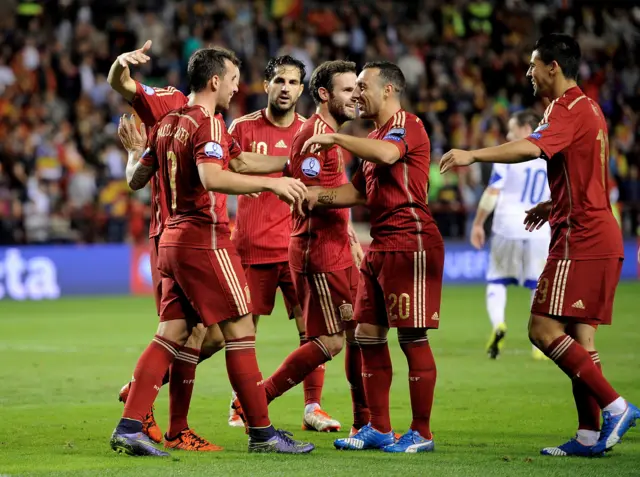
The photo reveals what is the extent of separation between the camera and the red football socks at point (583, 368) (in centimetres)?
635

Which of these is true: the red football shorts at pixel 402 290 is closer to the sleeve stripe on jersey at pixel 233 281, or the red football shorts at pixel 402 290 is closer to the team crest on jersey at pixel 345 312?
the team crest on jersey at pixel 345 312

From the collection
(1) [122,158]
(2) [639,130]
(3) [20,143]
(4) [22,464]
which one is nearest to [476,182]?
(2) [639,130]

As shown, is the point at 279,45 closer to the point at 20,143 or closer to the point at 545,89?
the point at 20,143

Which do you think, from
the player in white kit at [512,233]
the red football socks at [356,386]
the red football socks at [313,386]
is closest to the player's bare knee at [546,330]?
the red football socks at [356,386]

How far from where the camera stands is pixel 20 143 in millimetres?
19344

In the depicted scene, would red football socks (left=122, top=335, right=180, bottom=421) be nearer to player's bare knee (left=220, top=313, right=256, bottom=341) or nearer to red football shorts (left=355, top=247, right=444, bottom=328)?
player's bare knee (left=220, top=313, right=256, bottom=341)

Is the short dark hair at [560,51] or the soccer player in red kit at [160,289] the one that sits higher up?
the short dark hair at [560,51]

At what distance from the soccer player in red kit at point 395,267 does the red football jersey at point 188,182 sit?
613 mm

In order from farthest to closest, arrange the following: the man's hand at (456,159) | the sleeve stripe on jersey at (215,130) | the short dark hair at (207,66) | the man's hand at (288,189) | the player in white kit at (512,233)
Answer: the player in white kit at (512,233)
the short dark hair at (207,66)
the sleeve stripe on jersey at (215,130)
the man's hand at (288,189)
the man's hand at (456,159)

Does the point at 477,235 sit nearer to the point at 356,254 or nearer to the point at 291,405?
the point at 291,405

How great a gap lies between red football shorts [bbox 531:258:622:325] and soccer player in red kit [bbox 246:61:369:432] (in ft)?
4.55

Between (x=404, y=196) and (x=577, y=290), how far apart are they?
114 cm

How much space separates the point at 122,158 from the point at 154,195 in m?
13.3

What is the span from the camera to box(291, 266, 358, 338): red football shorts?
23.8 ft
